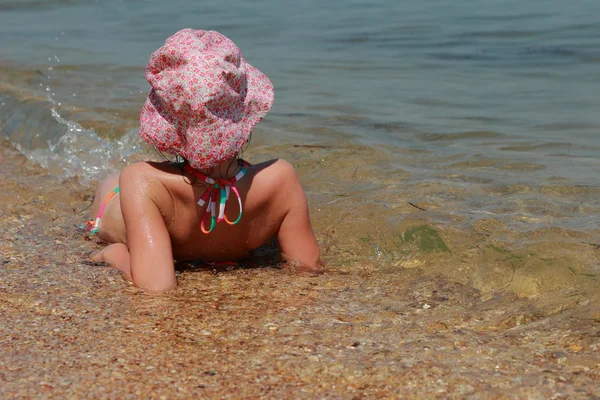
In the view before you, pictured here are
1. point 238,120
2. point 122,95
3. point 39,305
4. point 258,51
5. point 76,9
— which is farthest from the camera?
point 76,9

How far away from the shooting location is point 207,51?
3.22 meters

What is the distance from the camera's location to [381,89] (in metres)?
8.18

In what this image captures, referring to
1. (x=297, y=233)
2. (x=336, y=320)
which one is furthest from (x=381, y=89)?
(x=336, y=320)

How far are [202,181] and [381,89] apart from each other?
5.03 m

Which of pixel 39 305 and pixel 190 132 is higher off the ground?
pixel 190 132

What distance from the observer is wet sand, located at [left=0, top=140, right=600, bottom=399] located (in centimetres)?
245

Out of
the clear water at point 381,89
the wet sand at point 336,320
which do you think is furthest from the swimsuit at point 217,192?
the clear water at point 381,89

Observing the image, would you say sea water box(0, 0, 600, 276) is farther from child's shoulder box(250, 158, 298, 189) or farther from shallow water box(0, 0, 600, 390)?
child's shoulder box(250, 158, 298, 189)

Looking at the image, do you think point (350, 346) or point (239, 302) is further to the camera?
point (239, 302)

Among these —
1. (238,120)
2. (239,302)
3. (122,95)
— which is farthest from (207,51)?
(122,95)

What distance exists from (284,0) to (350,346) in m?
12.3

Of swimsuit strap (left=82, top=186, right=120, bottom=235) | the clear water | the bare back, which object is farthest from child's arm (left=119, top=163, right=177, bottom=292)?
the clear water

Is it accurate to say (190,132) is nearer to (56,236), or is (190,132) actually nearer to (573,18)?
(56,236)

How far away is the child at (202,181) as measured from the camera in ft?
10.5
